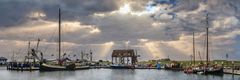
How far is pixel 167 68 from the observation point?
196000mm

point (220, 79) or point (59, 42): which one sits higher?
point (59, 42)

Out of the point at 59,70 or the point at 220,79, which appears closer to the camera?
the point at 220,79

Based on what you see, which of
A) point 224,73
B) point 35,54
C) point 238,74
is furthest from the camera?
point 35,54

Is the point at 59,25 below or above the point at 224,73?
above

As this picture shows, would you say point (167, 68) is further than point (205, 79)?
Yes

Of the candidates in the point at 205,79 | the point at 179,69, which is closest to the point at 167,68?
the point at 179,69

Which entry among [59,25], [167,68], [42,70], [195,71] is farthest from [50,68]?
[167,68]

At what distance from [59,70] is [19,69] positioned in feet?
72.4

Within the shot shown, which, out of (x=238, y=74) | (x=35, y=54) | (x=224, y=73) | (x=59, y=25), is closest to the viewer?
(x=238, y=74)

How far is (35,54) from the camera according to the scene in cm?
17338

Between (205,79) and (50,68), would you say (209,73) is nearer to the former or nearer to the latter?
(205,79)

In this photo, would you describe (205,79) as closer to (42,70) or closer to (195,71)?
(195,71)

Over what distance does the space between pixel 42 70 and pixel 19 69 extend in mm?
22965

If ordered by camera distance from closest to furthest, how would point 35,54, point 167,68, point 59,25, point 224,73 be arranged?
point 224,73, point 59,25, point 35,54, point 167,68
